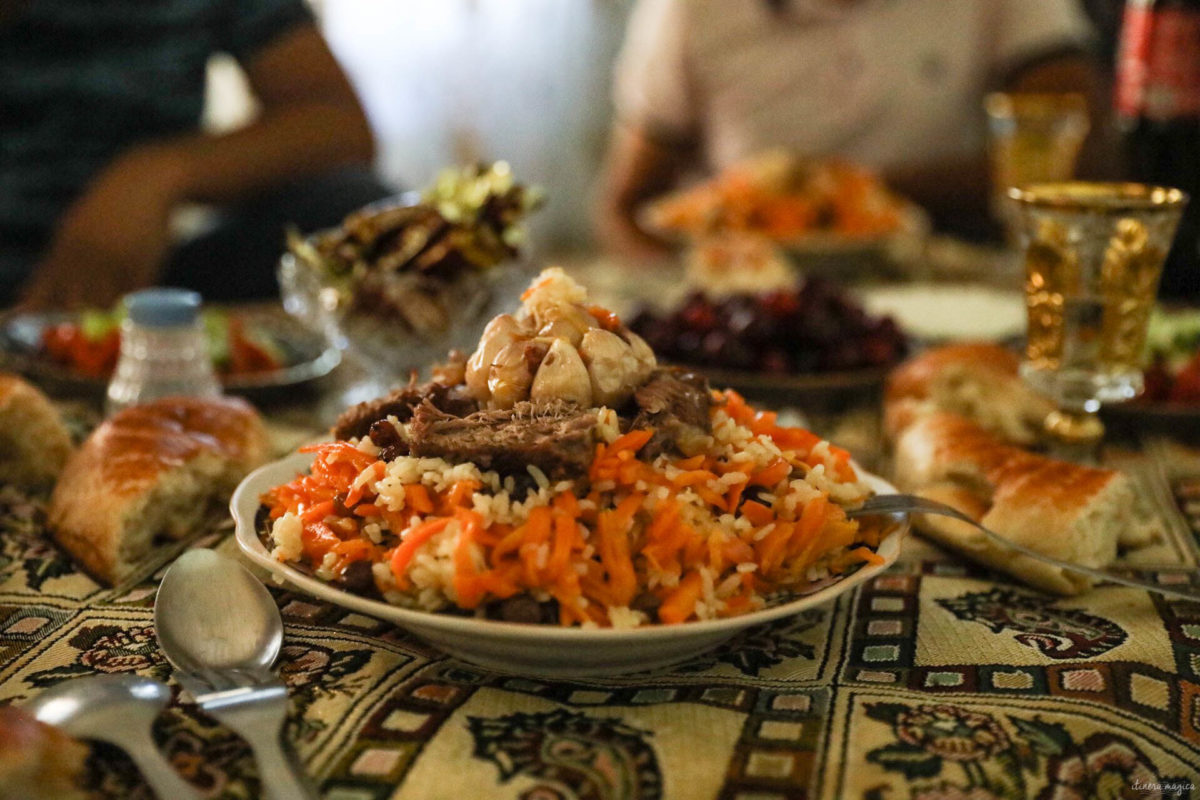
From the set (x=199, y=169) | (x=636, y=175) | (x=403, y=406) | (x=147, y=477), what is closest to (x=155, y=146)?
(x=199, y=169)

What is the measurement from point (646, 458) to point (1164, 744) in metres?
0.63

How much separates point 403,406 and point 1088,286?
43.5 inches

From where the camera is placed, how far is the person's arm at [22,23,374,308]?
2.98m

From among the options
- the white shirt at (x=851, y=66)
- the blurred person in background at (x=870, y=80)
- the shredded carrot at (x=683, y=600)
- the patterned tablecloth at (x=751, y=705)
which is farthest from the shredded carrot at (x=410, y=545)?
the white shirt at (x=851, y=66)

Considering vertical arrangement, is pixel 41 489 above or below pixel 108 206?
below

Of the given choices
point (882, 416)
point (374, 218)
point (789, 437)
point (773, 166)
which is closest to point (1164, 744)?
point (789, 437)

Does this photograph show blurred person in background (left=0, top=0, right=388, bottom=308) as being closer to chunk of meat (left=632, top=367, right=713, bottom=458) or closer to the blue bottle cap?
the blue bottle cap

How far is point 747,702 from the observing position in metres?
1.20

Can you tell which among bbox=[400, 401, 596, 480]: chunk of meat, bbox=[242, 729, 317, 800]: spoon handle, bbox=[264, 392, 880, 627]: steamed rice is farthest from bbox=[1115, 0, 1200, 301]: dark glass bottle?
bbox=[242, 729, 317, 800]: spoon handle

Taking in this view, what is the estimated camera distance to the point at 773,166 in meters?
3.45

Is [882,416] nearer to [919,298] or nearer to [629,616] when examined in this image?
[919,298]

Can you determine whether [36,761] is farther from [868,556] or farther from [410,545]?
[868,556]

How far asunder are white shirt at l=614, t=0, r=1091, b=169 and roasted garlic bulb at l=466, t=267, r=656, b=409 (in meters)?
3.34

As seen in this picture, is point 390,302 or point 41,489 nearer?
point 41,489
